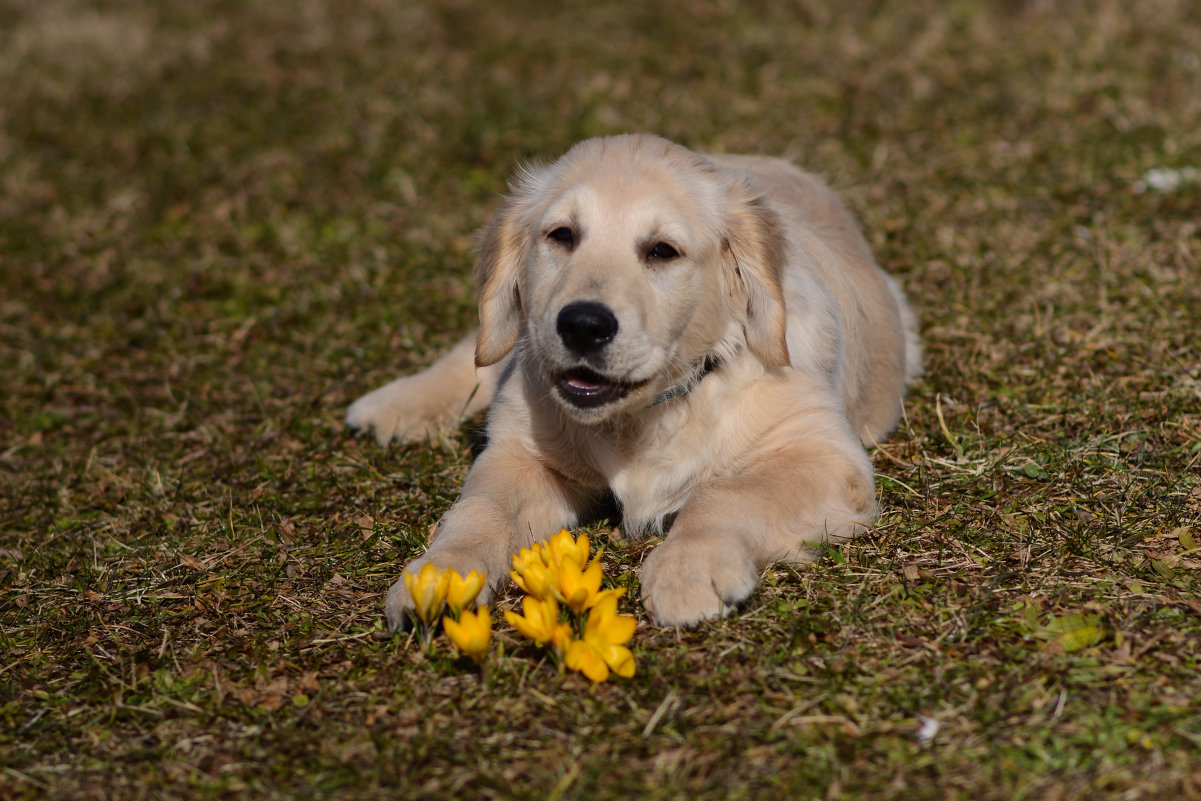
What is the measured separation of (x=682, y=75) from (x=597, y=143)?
172 inches

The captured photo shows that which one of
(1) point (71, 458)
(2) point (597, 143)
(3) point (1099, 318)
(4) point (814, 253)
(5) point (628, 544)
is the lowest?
(1) point (71, 458)

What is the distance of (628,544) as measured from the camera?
3.55 metres

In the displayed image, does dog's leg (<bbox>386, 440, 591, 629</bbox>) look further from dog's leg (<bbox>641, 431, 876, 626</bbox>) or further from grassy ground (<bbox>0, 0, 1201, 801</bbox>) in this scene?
dog's leg (<bbox>641, 431, 876, 626</bbox>)

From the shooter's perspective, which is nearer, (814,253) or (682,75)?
(814,253)

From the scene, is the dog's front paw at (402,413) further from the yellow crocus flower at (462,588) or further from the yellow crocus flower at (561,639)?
the yellow crocus flower at (561,639)

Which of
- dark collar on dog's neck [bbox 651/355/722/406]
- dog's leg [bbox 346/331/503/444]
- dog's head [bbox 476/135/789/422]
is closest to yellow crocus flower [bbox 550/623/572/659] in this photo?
dog's head [bbox 476/135/789/422]

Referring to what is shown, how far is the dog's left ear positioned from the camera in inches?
136

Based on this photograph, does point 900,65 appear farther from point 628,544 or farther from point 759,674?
point 759,674

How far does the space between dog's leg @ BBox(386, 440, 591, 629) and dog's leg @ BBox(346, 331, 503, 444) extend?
773mm

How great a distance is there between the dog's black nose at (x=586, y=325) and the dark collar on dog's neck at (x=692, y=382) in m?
0.45

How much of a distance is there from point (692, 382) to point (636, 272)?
425 mm

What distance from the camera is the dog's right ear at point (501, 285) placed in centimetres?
370

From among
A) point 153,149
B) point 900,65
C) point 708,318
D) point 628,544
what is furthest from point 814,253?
point 153,149

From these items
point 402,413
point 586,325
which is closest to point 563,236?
point 586,325
